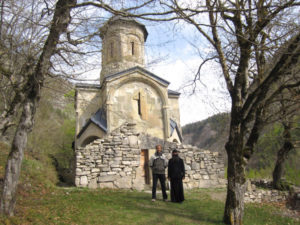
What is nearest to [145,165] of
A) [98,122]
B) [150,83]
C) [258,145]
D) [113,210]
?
[113,210]

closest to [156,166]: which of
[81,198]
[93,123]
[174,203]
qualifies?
[174,203]

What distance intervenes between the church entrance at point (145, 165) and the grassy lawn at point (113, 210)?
4.52ft

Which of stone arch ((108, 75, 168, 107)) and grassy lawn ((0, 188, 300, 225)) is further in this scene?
stone arch ((108, 75, 168, 107))

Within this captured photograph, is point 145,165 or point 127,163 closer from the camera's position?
point 127,163

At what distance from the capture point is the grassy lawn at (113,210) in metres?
4.27

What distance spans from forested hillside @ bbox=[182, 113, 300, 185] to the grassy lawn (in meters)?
3.52

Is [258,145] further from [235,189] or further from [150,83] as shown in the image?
[235,189]

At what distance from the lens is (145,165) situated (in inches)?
318

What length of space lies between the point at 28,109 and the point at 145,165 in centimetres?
468

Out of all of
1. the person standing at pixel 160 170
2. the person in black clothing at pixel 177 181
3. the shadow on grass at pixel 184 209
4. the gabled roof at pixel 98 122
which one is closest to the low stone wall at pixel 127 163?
the shadow on grass at pixel 184 209

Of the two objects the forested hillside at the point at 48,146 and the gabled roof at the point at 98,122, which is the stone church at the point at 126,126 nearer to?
the gabled roof at the point at 98,122

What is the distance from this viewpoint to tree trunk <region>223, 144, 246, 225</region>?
14.1 feet

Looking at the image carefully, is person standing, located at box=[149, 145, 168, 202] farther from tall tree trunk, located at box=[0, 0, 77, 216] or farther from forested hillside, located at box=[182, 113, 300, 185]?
forested hillside, located at box=[182, 113, 300, 185]

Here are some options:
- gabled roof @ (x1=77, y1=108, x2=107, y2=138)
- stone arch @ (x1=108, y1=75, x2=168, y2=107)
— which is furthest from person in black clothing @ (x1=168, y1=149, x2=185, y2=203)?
stone arch @ (x1=108, y1=75, x2=168, y2=107)
